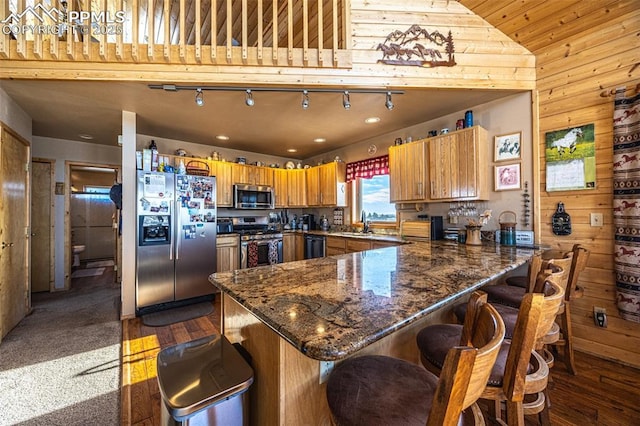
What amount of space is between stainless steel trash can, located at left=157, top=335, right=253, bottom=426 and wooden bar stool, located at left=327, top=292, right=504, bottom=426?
1.17 ft

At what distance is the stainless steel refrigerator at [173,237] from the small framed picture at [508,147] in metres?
3.74

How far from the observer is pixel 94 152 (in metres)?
4.70

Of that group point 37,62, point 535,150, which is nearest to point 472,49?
point 535,150

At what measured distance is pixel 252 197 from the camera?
16.4 ft

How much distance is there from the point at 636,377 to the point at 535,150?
2026 mm

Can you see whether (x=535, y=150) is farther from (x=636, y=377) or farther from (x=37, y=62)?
(x=37, y=62)

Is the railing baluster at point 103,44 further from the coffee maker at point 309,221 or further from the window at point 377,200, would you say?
the coffee maker at point 309,221

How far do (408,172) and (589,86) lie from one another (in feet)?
5.95

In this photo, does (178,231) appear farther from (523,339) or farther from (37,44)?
(523,339)

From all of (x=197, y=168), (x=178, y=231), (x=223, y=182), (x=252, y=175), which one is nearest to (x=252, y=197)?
(x=252, y=175)

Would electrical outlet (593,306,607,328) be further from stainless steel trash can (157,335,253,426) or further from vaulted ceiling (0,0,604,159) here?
stainless steel trash can (157,335,253,426)

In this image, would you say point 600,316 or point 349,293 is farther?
point 600,316

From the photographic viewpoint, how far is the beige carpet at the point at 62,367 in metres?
1.68

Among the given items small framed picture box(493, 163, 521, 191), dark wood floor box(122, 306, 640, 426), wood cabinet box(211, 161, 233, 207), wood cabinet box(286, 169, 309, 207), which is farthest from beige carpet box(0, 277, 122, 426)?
small framed picture box(493, 163, 521, 191)
